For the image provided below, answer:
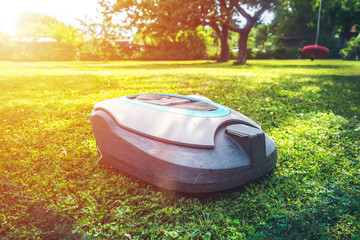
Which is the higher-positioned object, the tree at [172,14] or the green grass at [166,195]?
the tree at [172,14]

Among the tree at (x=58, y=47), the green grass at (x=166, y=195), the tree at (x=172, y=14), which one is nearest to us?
the green grass at (x=166, y=195)

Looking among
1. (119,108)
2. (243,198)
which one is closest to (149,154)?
(119,108)

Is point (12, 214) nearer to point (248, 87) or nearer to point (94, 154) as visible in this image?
point (94, 154)

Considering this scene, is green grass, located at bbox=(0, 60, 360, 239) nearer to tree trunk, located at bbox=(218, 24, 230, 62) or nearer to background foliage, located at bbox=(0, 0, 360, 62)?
background foliage, located at bbox=(0, 0, 360, 62)

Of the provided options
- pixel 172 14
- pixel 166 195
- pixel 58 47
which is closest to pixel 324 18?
pixel 172 14

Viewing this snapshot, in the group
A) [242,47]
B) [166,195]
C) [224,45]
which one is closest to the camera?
[166,195]

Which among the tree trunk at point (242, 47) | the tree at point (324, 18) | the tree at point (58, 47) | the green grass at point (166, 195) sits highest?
the tree at point (324, 18)

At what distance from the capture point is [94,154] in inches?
107

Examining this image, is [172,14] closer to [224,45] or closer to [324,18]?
[224,45]

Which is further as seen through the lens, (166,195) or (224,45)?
(224,45)

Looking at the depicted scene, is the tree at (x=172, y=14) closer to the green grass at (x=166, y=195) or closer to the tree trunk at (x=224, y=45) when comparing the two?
the tree trunk at (x=224, y=45)

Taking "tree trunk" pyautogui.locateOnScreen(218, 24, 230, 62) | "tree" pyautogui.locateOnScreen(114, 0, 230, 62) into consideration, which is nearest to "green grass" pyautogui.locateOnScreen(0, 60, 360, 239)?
"tree" pyautogui.locateOnScreen(114, 0, 230, 62)

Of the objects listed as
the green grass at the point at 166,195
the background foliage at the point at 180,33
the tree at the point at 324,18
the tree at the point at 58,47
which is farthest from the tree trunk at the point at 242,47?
the tree at the point at 324,18

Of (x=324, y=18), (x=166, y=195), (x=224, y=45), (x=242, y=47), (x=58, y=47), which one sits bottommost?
(x=166, y=195)
